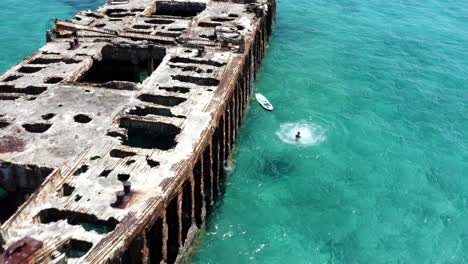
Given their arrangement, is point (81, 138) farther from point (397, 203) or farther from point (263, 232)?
point (397, 203)

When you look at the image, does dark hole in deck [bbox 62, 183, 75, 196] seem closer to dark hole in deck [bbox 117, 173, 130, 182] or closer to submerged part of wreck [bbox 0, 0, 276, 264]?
submerged part of wreck [bbox 0, 0, 276, 264]

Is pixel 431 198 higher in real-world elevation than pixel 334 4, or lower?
lower

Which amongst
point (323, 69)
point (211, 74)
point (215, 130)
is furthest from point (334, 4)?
point (215, 130)

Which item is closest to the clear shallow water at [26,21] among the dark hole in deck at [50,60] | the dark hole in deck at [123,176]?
the dark hole in deck at [50,60]

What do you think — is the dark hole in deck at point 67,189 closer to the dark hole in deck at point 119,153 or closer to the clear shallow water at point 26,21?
the dark hole in deck at point 119,153

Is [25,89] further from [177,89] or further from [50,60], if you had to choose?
[177,89]
